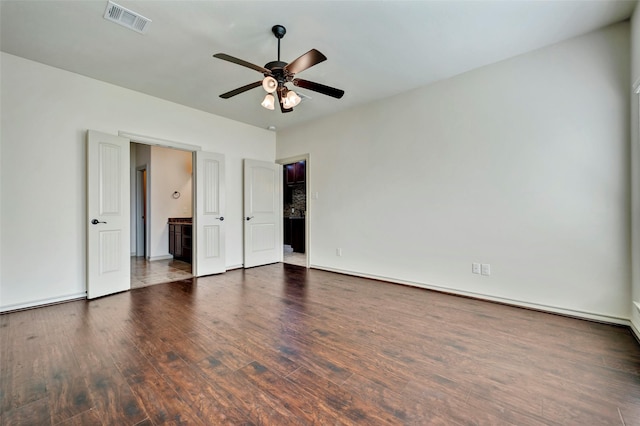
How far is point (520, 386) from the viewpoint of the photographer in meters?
1.68

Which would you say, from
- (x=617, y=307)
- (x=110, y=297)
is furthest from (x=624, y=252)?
(x=110, y=297)

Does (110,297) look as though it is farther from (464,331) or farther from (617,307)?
(617,307)

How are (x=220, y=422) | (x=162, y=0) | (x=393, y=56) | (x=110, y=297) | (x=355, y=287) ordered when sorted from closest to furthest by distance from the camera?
(x=220, y=422) < (x=162, y=0) < (x=393, y=56) < (x=110, y=297) < (x=355, y=287)

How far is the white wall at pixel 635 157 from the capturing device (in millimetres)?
2293

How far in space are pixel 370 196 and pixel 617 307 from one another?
292 centimetres

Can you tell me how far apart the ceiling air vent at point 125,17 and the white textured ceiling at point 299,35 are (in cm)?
6

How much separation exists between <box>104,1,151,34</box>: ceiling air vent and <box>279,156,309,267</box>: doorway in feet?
14.2

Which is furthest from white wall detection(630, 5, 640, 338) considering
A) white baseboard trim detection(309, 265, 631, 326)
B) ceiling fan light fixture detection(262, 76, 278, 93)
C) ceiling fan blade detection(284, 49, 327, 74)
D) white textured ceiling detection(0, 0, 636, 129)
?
ceiling fan light fixture detection(262, 76, 278, 93)

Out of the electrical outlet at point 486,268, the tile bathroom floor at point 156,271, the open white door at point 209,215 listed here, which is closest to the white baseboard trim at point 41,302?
the tile bathroom floor at point 156,271

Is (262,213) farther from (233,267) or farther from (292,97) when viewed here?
(292,97)

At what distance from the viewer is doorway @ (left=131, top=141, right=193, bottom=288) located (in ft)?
20.0

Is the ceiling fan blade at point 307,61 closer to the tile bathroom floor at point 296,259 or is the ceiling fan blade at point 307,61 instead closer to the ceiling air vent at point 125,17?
the ceiling air vent at point 125,17

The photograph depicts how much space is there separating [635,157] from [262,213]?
5.03 meters

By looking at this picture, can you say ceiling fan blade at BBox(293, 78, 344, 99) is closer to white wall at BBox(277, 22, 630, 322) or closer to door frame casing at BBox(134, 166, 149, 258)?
white wall at BBox(277, 22, 630, 322)
